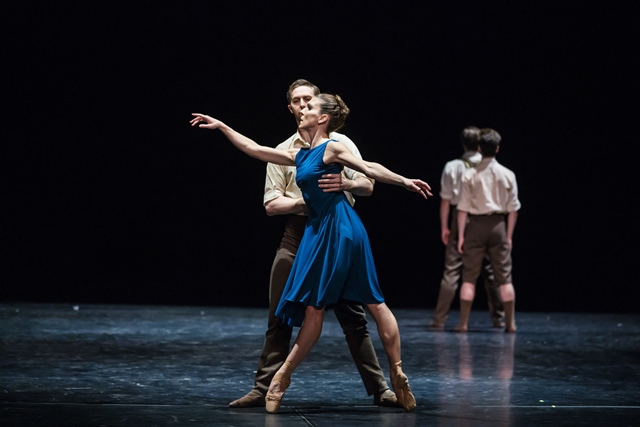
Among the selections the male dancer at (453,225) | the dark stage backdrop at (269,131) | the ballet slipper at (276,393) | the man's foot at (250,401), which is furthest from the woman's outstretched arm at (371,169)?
the dark stage backdrop at (269,131)

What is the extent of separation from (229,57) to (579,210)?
127 inches

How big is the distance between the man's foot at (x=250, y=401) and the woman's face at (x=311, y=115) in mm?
965

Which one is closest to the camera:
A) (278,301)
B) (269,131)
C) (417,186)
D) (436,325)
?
(417,186)

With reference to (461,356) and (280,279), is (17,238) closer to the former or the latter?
(461,356)

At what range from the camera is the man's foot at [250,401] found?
159 inches

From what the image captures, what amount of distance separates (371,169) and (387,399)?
0.86m

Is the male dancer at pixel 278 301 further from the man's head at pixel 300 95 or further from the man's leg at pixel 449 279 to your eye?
the man's leg at pixel 449 279

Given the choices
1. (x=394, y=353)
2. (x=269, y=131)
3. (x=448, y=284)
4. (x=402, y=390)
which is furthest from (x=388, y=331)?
(x=269, y=131)

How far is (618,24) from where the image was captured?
9.32 m

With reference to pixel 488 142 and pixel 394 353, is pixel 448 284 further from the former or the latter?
pixel 394 353

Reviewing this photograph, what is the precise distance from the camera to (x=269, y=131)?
9.46m

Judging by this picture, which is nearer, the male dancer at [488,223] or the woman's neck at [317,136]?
the woman's neck at [317,136]

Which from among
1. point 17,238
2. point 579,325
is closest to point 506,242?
point 579,325

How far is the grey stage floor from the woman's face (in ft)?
3.28
